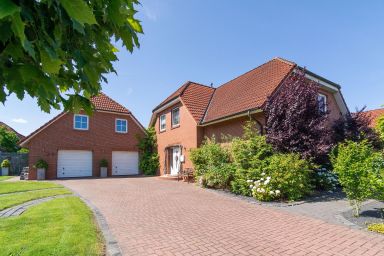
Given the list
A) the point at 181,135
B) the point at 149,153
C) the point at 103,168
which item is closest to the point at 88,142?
the point at 103,168

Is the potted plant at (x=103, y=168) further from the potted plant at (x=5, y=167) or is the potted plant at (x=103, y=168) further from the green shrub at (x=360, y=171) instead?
the green shrub at (x=360, y=171)

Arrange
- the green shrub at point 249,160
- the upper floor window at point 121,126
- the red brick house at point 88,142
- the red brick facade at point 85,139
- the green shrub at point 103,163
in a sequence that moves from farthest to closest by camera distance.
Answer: the upper floor window at point 121,126 < the green shrub at point 103,163 < the red brick house at point 88,142 < the red brick facade at point 85,139 < the green shrub at point 249,160

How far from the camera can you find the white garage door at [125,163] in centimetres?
2440

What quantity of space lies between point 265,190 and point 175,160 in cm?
1108

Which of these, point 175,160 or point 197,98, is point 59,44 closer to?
point 197,98

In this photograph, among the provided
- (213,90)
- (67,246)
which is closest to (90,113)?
(67,246)

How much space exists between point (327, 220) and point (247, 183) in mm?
4340

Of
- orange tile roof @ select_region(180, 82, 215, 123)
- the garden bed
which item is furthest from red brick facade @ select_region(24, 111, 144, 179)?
the garden bed

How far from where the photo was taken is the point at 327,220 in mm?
7441

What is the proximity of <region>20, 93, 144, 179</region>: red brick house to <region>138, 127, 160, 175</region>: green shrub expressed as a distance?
2.36 ft

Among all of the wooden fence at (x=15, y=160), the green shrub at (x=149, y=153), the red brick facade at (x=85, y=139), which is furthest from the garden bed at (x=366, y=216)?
the wooden fence at (x=15, y=160)

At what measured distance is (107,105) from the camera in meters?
24.6

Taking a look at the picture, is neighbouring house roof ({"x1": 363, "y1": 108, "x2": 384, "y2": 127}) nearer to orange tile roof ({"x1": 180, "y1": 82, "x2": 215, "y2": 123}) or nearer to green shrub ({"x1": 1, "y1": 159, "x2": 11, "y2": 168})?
orange tile roof ({"x1": 180, "y1": 82, "x2": 215, "y2": 123})

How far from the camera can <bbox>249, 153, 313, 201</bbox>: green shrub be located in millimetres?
10258
